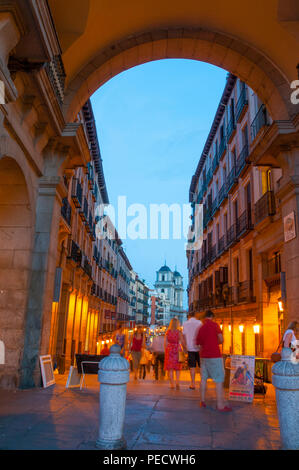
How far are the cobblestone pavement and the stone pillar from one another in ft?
2.33

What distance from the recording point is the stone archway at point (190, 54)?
385 inches

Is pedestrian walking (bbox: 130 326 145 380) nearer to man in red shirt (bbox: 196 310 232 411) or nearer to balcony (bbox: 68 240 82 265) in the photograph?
man in red shirt (bbox: 196 310 232 411)

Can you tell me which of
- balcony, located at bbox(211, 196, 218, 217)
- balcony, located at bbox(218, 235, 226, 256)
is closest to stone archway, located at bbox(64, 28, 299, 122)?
balcony, located at bbox(218, 235, 226, 256)

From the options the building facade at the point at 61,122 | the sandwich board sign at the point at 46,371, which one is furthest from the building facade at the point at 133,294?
the sandwich board sign at the point at 46,371

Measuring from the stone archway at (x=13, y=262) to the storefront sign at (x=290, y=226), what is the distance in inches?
238

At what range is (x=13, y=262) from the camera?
Result: 8.45 m

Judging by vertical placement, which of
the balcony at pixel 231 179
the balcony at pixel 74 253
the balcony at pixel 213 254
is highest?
the balcony at pixel 231 179

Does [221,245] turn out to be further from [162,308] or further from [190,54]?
[162,308]

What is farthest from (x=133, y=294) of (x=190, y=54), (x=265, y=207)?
(x=190, y=54)

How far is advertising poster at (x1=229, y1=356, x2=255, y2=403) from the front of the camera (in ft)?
23.6

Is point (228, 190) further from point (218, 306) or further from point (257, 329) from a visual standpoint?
point (257, 329)

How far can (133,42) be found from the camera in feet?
33.6

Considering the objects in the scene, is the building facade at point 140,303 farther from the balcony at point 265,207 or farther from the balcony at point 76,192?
the balcony at point 265,207
